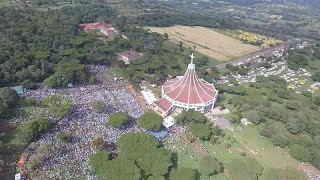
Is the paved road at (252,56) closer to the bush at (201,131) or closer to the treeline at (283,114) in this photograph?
the treeline at (283,114)

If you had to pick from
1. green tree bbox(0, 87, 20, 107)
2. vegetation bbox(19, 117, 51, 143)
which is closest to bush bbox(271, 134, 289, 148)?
vegetation bbox(19, 117, 51, 143)

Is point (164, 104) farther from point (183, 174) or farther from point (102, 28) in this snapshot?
point (102, 28)

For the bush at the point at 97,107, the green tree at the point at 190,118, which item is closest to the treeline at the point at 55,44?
the bush at the point at 97,107

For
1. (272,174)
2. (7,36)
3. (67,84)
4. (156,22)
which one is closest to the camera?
(272,174)

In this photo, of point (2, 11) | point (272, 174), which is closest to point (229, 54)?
point (272, 174)

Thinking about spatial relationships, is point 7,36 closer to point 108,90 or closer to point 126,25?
point 108,90

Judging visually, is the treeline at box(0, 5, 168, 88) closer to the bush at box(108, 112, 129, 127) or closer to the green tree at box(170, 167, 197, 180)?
the bush at box(108, 112, 129, 127)
